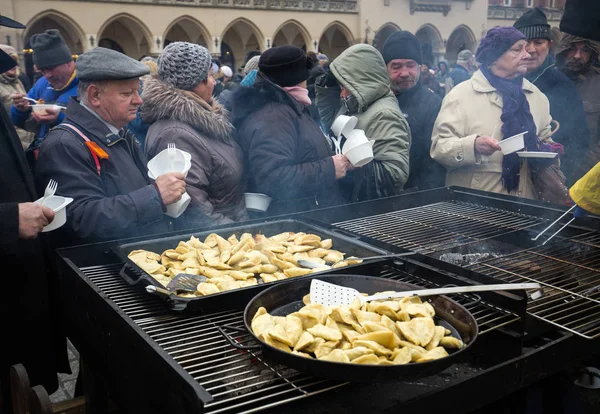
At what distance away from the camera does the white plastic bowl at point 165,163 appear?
2.65 metres

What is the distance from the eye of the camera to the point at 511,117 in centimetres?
381

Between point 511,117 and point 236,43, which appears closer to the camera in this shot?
point 511,117

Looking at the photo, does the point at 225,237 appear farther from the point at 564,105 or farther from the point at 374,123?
the point at 564,105

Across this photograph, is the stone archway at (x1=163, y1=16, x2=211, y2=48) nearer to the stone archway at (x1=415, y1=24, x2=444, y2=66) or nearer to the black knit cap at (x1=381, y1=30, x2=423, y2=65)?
the stone archway at (x1=415, y1=24, x2=444, y2=66)

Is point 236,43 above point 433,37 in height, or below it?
below

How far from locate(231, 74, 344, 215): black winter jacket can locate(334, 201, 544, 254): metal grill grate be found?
1.27 ft

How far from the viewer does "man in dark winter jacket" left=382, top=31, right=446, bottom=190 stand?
14.8 feet

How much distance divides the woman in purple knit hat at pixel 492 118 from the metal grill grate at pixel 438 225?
575 millimetres

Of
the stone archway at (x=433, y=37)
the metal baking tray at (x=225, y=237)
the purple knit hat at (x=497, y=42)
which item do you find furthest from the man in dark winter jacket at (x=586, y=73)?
the stone archway at (x=433, y=37)

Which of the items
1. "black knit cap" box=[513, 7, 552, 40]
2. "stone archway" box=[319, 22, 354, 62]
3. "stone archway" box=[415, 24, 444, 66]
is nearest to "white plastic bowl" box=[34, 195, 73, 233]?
"black knit cap" box=[513, 7, 552, 40]

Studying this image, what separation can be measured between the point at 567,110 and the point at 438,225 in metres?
2.56

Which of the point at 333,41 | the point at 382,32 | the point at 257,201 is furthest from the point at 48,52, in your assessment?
the point at 333,41

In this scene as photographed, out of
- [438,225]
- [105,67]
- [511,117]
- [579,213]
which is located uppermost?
[105,67]

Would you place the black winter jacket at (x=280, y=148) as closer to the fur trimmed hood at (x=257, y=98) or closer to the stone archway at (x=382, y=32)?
the fur trimmed hood at (x=257, y=98)
